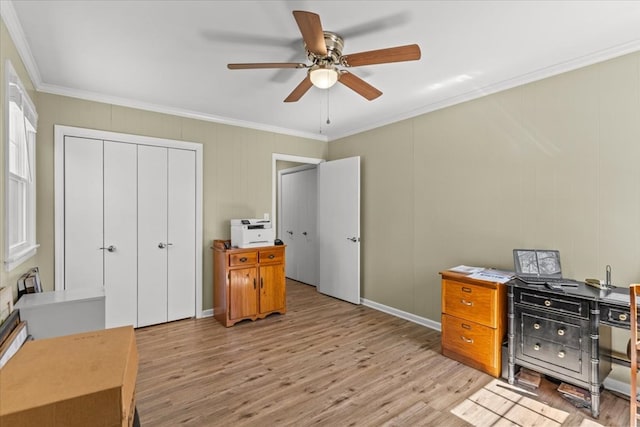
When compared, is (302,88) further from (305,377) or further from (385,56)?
(305,377)

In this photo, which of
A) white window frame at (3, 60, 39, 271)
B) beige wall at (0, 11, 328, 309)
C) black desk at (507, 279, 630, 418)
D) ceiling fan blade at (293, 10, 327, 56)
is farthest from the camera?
beige wall at (0, 11, 328, 309)

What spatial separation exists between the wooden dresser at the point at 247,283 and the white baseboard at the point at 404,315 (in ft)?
4.01

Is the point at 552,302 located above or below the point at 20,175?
below

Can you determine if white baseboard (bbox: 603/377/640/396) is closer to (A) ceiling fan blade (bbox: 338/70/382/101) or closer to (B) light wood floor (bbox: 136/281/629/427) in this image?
(B) light wood floor (bbox: 136/281/629/427)

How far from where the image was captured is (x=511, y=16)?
199 centimetres

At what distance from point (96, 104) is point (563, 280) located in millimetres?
4758

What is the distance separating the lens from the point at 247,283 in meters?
3.80

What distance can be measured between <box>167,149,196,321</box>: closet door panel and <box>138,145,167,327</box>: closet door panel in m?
0.07

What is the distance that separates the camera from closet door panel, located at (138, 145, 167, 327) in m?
3.61

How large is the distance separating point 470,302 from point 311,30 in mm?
2466

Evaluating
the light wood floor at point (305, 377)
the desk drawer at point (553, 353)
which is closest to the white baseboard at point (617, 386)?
the light wood floor at point (305, 377)

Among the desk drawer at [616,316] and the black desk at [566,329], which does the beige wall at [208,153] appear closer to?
the black desk at [566,329]

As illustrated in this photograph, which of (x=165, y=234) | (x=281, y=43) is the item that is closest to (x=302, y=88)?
(x=281, y=43)

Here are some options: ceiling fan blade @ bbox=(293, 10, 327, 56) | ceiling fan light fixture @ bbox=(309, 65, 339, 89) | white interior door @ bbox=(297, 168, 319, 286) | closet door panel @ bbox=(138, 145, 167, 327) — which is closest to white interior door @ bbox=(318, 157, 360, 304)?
white interior door @ bbox=(297, 168, 319, 286)
